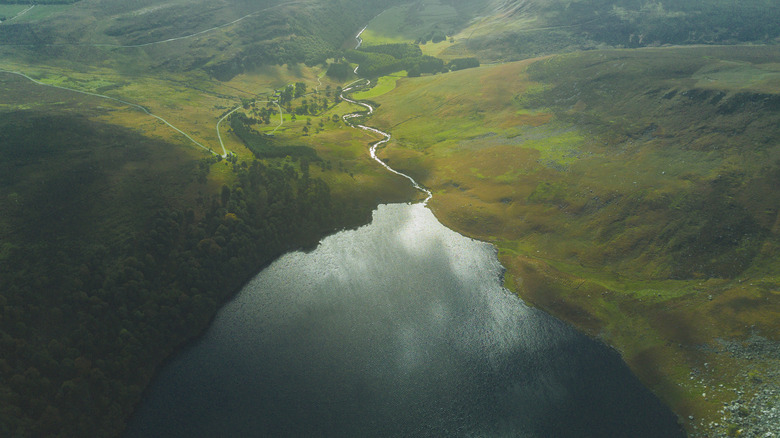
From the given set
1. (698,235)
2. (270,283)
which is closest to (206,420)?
(270,283)

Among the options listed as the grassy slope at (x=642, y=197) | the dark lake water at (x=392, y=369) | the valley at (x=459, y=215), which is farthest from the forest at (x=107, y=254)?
the grassy slope at (x=642, y=197)

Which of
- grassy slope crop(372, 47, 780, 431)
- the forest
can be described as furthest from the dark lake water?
grassy slope crop(372, 47, 780, 431)

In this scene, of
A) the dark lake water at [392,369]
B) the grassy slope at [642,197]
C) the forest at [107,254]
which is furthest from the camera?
the grassy slope at [642,197]

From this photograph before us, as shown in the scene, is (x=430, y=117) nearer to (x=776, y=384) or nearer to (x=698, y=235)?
(x=698, y=235)

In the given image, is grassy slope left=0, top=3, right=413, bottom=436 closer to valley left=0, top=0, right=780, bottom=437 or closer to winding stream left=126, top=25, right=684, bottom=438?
valley left=0, top=0, right=780, bottom=437

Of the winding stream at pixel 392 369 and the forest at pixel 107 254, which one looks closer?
the winding stream at pixel 392 369

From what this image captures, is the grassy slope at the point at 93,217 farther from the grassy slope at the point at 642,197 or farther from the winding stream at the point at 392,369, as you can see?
the grassy slope at the point at 642,197

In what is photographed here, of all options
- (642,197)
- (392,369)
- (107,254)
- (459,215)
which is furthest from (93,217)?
(642,197)
